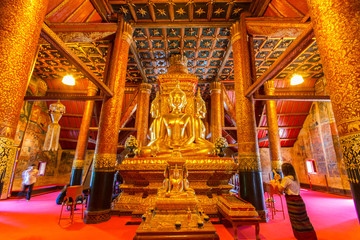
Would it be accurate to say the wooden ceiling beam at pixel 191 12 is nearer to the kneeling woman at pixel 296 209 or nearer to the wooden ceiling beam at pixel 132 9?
the wooden ceiling beam at pixel 132 9

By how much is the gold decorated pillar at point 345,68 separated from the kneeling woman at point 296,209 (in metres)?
1.32

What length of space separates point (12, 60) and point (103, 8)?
445 centimetres

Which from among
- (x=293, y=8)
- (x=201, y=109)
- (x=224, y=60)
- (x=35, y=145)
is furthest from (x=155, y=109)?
(x=35, y=145)

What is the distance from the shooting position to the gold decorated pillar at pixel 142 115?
8.62m

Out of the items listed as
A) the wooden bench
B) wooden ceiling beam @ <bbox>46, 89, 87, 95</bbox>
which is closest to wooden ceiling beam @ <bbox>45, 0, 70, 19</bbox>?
the wooden bench

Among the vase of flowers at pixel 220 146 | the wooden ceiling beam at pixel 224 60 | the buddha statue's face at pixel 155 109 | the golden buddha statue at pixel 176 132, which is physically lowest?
the vase of flowers at pixel 220 146

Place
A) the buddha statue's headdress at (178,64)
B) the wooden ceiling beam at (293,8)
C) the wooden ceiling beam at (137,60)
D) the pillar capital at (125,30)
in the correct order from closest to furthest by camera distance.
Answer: the wooden ceiling beam at (293,8) < the pillar capital at (125,30) < the wooden ceiling beam at (137,60) < the buddha statue's headdress at (178,64)

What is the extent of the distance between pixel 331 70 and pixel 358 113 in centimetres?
44

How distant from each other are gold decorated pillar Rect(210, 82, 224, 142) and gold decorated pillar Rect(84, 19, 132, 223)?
218 inches

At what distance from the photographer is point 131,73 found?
8.83m

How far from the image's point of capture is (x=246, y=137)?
378cm

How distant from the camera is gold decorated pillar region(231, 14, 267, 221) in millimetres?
3402

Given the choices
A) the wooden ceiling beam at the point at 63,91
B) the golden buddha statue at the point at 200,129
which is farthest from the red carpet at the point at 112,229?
the wooden ceiling beam at the point at 63,91

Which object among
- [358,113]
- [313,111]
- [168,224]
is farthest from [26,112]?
[313,111]
